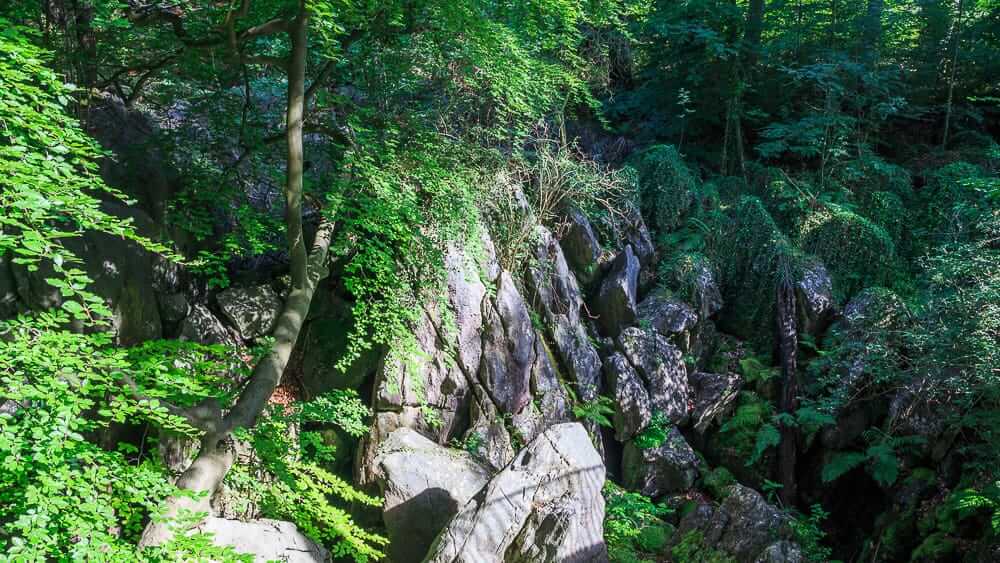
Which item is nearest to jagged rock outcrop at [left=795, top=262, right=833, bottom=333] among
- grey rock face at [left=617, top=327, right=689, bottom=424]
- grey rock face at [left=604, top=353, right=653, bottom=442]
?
grey rock face at [left=617, top=327, right=689, bottom=424]

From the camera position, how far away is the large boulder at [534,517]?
497cm

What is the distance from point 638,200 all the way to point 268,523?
8076mm

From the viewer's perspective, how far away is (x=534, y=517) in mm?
5164

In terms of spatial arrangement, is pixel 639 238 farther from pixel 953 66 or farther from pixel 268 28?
pixel 268 28

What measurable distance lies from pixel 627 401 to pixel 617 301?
1578mm

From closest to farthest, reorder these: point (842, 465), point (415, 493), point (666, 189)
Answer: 1. point (415, 493)
2. point (842, 465)
3. point (666, 189)

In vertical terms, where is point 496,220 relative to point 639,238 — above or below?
above

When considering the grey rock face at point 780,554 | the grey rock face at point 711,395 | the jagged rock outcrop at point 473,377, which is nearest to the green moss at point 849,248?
the grey rock face at point 711,395

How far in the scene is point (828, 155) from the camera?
37.3 feet

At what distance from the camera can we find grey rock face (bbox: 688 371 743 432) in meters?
9.03

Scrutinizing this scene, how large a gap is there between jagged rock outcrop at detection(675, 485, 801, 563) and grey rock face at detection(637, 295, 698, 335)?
2.75 meters

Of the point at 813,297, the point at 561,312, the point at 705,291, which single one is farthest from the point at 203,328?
the point at 813,297

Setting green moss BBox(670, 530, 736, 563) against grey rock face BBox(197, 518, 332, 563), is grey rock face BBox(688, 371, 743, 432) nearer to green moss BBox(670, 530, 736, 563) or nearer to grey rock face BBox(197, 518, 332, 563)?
green moss BBox(670, 530, 736, 563)

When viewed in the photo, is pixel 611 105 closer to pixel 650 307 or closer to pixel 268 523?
pixel 650 307
